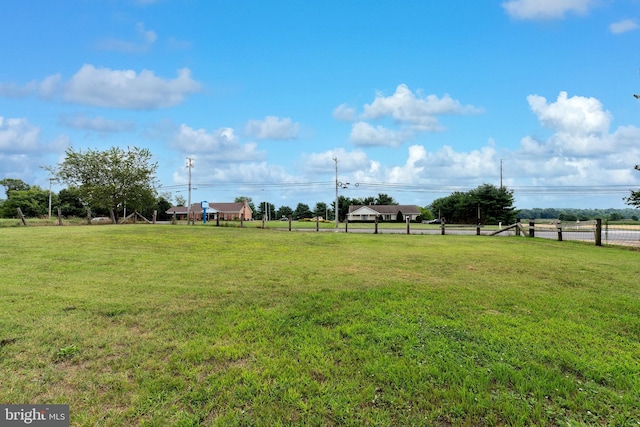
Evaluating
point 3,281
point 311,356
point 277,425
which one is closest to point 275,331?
point 311,356

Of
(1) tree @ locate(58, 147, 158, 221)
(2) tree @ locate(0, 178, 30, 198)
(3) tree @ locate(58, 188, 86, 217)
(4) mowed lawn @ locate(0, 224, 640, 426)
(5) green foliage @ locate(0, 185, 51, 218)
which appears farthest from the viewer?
(2) tree @ locate(0, 178, 30, 198)

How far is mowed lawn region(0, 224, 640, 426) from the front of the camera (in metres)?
2.66

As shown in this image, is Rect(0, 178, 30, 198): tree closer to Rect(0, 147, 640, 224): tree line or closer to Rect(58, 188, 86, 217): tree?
Rect(0, 147, 640, 224): tree line

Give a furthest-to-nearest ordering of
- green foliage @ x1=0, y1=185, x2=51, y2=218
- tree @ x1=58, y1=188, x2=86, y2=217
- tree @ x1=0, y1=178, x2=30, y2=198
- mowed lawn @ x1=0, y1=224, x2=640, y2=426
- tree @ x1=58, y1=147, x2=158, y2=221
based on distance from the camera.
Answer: tree @ x1=0, y1=178, x2=30, y2=198 < tree @ x1=58, y1=188, x2=86, y2=217 < green foliage @ x1=0, y1=185, x2=51, y2=218 < tree @ x1=58, y1=147, x2=158, y2=221 < mowed lawn @ x1=0, y1=224, x2=640, y2=426

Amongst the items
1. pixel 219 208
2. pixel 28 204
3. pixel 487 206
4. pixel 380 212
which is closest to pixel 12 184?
pixel 28 204

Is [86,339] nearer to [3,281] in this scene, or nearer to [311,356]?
[311,356]

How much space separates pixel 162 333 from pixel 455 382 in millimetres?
3235

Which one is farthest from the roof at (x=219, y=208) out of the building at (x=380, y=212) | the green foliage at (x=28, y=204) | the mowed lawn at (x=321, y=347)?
the mowed lawn at (x=321, y=347)

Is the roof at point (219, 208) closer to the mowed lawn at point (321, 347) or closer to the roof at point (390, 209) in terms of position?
the roof at point (390, 209)

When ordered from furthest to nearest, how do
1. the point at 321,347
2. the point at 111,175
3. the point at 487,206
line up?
1. the point at 487,206
2. the point at 111,175
3. the point at 321,347

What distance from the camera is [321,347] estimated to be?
360 centimetres

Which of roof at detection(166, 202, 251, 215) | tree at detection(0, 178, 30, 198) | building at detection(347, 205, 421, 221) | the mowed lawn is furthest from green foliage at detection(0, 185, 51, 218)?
the mowed lawn

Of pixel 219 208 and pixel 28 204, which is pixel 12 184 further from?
pixel 219 208

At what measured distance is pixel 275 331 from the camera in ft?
13.2
